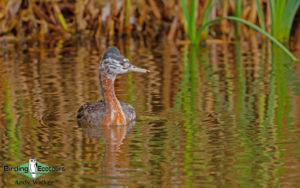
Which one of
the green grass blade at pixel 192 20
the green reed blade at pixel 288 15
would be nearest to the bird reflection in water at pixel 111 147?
the green grass blade at pixel 192 20

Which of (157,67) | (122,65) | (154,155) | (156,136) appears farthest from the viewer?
(157,67)

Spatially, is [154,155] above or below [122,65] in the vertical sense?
below

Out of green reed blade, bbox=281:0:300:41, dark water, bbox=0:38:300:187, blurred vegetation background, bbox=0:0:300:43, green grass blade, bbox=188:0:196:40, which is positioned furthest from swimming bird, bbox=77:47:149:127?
blurred vegetation background, bbox=0:0:300:43

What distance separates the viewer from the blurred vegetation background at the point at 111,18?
41.8 feet

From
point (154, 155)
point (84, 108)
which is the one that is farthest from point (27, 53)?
point (154, 155)

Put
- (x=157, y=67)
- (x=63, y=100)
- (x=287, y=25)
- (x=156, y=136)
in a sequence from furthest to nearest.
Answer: (x=287, y=25), (x=157, y=67), (x=63, y=100), (x=156, y=136)

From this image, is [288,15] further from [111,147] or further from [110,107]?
[111,147]

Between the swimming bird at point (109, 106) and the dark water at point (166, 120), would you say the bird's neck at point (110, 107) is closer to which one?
the swimming bird at point (109, 106)

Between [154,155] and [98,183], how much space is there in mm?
858

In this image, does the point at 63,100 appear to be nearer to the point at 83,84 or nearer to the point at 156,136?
the point at 83,84

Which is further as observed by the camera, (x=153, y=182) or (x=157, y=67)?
(x=157, y=67)

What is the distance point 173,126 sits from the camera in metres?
7.05

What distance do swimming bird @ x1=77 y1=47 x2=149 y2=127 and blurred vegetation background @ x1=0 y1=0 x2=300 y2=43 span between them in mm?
4867

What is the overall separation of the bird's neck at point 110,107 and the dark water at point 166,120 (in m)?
0.17
